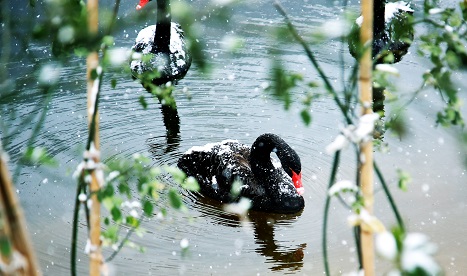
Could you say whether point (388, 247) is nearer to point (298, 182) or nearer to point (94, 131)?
point (94, 131)

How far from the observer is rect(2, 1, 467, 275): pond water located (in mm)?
4594

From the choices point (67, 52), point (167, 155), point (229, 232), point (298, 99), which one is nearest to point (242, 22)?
point (298, 99)

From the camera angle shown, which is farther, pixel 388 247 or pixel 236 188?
pixel 236 188

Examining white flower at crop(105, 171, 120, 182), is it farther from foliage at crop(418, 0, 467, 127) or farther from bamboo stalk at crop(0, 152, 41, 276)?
foliage at crop(418, 0, 467, 127)

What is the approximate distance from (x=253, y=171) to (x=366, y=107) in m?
3.96

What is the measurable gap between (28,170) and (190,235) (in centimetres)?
171

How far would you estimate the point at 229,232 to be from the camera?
492cm

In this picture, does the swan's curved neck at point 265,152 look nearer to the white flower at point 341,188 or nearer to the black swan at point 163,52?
the black swan at point 163,52

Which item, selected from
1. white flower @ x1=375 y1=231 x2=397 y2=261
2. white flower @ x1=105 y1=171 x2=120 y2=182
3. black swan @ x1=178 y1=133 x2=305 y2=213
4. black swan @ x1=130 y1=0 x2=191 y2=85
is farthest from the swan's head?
white flower @ x1=375 y1=231 x2=397 y2=261

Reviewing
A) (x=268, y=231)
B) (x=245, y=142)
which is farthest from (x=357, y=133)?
(x=245, y=142)

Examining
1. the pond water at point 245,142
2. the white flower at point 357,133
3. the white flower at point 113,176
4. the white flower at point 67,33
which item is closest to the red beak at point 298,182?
the pond water at point 245,142

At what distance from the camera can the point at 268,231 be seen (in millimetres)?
5055

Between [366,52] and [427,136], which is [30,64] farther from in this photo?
[366,52]

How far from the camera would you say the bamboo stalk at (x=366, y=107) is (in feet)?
5.52
